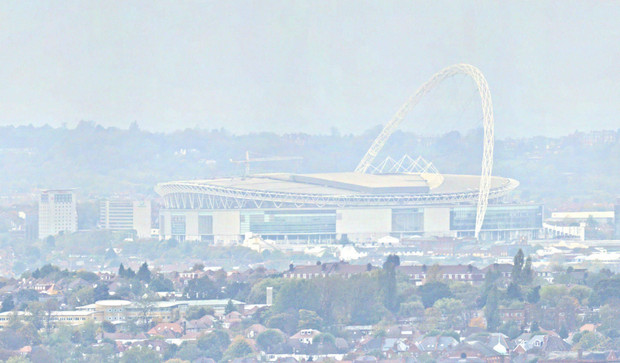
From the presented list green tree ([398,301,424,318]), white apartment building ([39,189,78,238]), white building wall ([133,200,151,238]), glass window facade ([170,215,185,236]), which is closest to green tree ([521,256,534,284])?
green tree ([398,301,424,318])

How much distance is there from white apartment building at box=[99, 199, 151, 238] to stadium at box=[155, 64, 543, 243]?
4.99 ft

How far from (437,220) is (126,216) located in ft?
35.5

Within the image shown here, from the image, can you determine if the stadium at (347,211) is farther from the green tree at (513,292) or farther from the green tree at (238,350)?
the green tree at (238,350)

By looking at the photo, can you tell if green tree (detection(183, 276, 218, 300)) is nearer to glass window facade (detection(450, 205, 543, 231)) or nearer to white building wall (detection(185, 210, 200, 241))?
white building wall (detection(185, 210, 200, 241))

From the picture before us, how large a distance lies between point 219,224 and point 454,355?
36.5 meters

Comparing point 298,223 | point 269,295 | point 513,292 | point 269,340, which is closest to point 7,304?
point 269,295

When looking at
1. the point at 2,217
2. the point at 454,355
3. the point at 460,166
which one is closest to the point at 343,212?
the point at 2,217

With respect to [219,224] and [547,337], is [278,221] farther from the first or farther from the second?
[547,337]

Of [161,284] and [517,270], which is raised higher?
[517,270]

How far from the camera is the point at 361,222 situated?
8125cm

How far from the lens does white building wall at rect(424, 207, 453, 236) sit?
81.8m

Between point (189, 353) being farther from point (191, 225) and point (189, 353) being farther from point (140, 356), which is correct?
point (191, 225)

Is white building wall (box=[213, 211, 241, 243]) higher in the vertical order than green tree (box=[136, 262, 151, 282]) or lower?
higher

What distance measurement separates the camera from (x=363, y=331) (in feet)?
159
